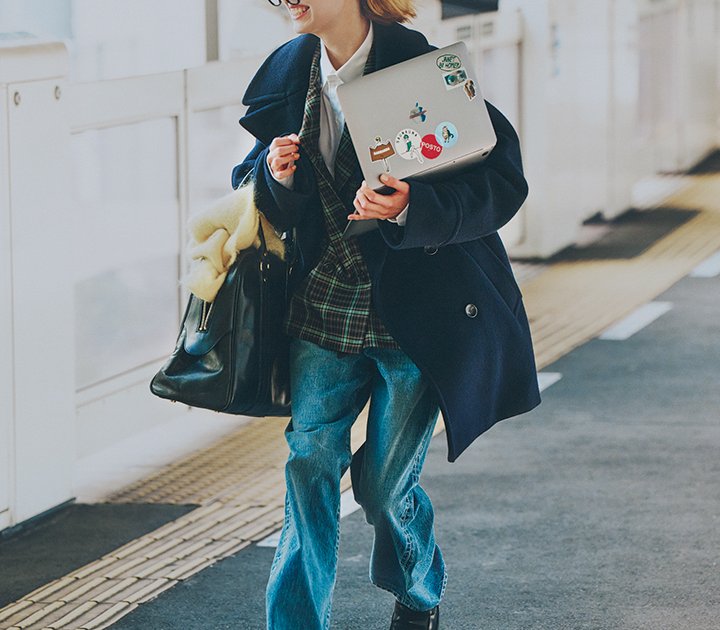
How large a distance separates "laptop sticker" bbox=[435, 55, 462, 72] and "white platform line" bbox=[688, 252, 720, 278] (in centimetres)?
601

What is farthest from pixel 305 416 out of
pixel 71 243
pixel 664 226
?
pixel 664 226

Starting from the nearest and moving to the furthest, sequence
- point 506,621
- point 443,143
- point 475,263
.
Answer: point 443,143
point 475,263
point 506,621

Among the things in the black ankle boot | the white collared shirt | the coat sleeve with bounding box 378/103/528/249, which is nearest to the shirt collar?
the white collared shirt

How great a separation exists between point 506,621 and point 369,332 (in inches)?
39.7

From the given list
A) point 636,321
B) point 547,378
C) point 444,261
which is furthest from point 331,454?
point 636,321

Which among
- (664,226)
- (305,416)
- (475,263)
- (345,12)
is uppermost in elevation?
(345,12)

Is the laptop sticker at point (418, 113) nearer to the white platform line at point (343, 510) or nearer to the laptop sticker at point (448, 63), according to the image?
the laptop sticker at point (448, 63)

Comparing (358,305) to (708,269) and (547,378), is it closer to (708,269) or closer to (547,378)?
(547,378)

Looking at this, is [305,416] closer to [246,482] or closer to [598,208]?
[246,482]

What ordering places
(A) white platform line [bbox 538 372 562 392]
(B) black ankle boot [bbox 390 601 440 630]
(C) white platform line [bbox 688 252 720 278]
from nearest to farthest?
(B) black ankle boot [bbox 390 601 440 630], (A) white platform line [bbox 538 372 562 392], (C) white platform line [bbox 688 252 720 278]

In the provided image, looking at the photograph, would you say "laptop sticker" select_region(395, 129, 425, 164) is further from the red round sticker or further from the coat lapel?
the coat lapel

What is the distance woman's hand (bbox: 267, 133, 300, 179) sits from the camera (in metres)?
2.88

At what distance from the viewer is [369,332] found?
117 inches

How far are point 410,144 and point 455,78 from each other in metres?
0.15
